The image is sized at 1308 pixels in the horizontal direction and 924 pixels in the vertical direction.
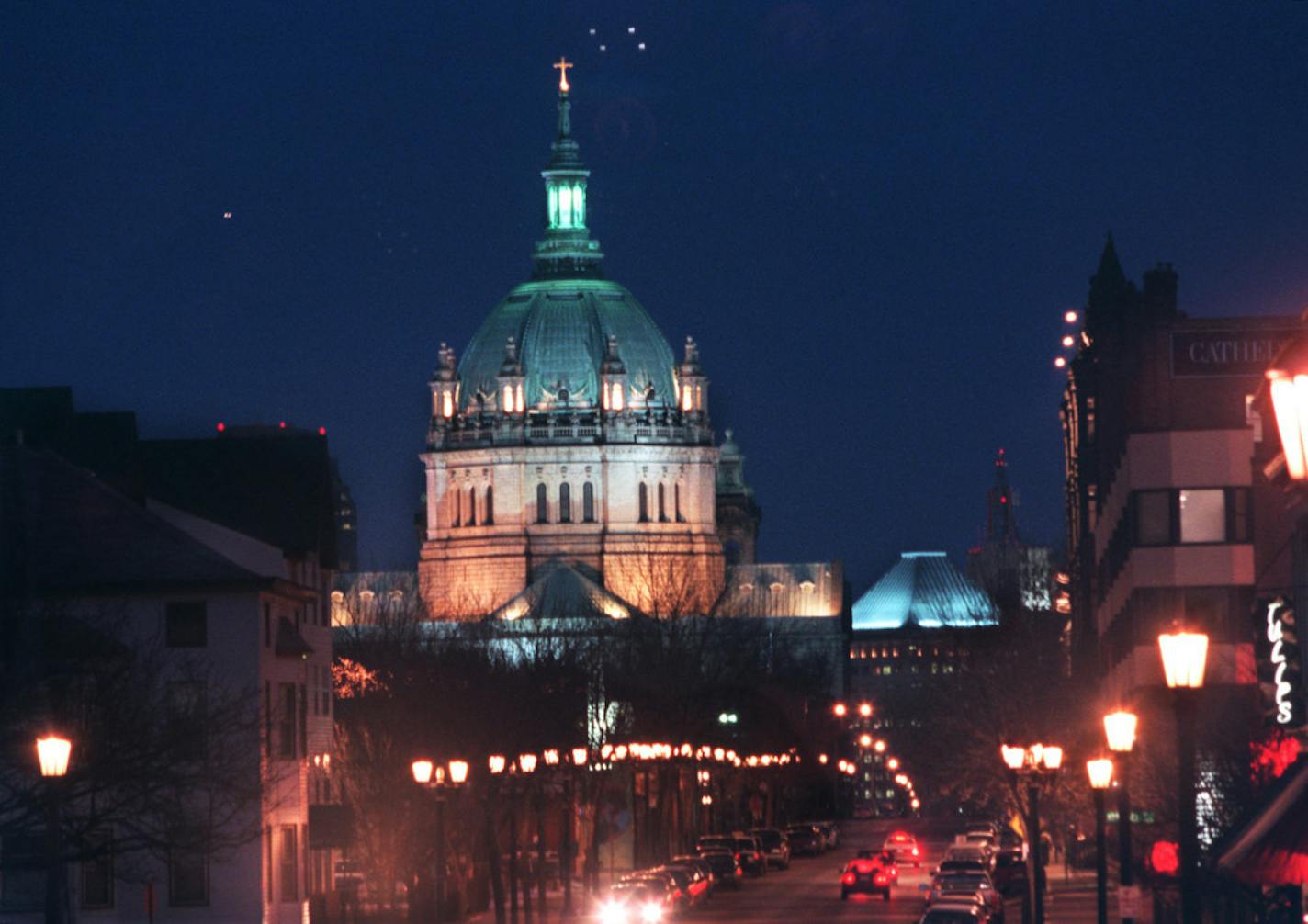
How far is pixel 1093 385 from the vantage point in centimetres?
12938

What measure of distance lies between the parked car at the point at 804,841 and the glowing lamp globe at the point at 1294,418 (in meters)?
114

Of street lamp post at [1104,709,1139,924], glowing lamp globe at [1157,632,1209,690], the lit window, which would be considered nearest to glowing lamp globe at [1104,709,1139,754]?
street lamp post at [1104,709,1139,924]

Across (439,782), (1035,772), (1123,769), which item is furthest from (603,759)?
(1123,769)

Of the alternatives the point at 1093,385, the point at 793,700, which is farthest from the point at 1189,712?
the point at 793,700

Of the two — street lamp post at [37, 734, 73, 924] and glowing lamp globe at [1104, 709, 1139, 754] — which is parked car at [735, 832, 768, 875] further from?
street lamp post at [37, 734, 73, 924]

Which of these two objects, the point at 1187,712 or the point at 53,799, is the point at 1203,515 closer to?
the point at 53,799

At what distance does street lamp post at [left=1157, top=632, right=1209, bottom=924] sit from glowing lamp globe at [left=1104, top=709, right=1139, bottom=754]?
28.6 ft

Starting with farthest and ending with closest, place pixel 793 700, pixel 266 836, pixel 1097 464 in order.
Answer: pixel 793 700 → pixel 1097 464 → pixel 266 836

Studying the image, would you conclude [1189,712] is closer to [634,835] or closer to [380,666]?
[380,666]

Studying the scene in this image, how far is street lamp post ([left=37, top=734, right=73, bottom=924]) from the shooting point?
3581 centimetres

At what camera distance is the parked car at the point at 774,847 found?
120812 mm

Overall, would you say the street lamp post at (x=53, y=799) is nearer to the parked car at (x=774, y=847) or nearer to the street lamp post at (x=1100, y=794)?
the street lamp post at (x=1100, y=794)

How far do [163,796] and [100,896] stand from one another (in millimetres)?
11740

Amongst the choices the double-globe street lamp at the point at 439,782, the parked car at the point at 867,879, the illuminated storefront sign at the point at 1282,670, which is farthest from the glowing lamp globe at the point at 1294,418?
the parked car at the point at 867,879
